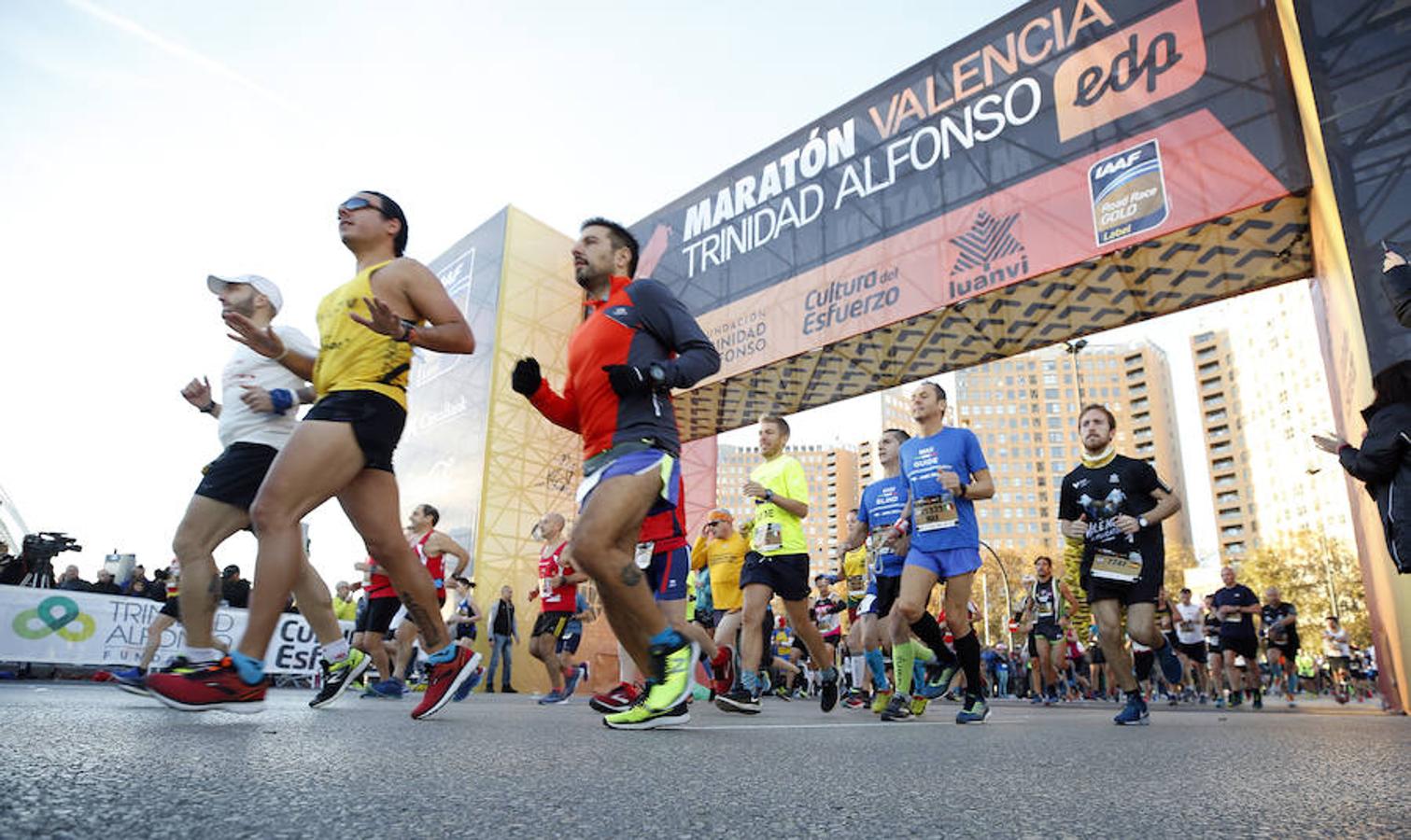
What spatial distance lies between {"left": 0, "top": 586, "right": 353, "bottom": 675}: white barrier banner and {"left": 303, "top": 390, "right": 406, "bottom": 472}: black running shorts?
282 inches

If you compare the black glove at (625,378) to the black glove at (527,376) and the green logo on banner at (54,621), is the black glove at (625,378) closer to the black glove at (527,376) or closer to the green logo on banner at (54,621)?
the black glove at (527,376)

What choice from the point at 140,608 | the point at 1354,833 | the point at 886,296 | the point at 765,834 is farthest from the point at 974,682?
the point at 140,608

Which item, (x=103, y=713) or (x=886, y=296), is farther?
(x=886, y=296)

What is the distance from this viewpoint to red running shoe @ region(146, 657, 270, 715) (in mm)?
2547

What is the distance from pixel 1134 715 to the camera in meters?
4.67

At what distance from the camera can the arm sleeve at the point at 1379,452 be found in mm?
3613

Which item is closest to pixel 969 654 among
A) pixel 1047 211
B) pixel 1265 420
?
pixel 1047 211

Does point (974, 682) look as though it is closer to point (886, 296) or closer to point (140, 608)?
point (886, 296)

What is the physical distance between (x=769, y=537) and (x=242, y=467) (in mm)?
3437

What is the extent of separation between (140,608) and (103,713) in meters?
10.2

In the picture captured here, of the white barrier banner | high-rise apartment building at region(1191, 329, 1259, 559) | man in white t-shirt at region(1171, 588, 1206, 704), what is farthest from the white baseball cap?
high-rise apartment building at region(1191, 329, 1259, 559)

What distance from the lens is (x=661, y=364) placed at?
2.85 m

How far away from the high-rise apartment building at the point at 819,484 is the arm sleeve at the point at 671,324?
11490 centimetres

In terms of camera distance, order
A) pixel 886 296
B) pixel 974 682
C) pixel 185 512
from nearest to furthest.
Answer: pixel 185 512
pixel 974 682
pixel 886 296
